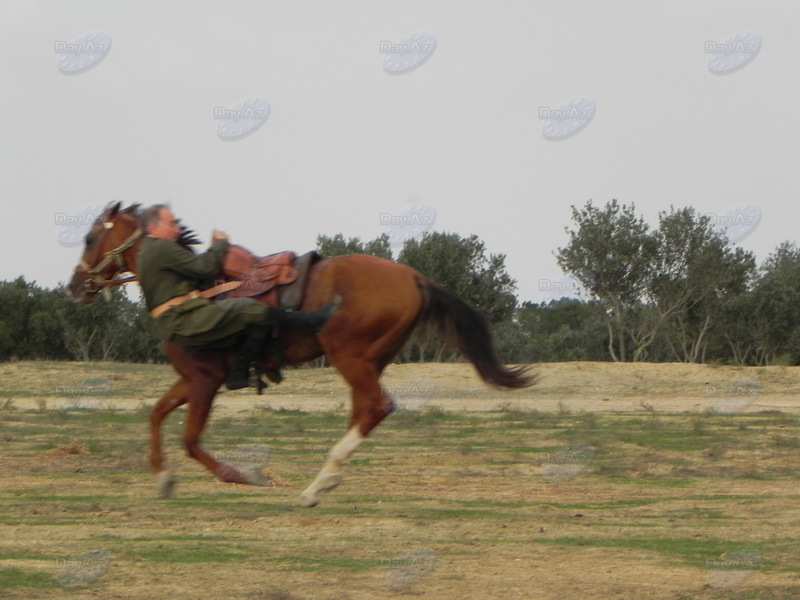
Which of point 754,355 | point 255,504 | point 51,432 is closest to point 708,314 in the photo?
point 754,355

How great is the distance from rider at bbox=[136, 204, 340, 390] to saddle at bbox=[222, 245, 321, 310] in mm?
135

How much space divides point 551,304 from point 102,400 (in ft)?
195

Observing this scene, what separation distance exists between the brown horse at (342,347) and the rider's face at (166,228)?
0.92 ft

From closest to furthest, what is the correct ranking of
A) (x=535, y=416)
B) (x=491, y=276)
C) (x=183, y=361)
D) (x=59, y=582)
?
1. (x=59, y=582)
2. (x=183, y=361)
3. (x=535, y=416)
4. (x=491, y=276)

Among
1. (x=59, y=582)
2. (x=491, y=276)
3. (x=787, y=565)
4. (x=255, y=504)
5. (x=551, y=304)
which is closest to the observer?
(x=59, y=582)

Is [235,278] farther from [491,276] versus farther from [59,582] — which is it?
[491,276]

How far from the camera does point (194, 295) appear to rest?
10273 mm

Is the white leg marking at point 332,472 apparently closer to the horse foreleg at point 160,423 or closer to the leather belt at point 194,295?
the horse foreleg at point 160,423

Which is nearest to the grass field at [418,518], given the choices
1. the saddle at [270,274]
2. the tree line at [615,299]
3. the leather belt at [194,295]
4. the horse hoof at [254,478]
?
the horse hoof at [254,478]

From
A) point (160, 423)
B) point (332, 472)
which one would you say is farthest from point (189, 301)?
point (332, 472)

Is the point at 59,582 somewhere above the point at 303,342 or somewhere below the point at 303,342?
below

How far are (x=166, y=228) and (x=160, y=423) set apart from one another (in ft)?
5.77

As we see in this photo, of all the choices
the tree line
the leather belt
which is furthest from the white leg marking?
the tree line

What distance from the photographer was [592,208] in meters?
52.5
